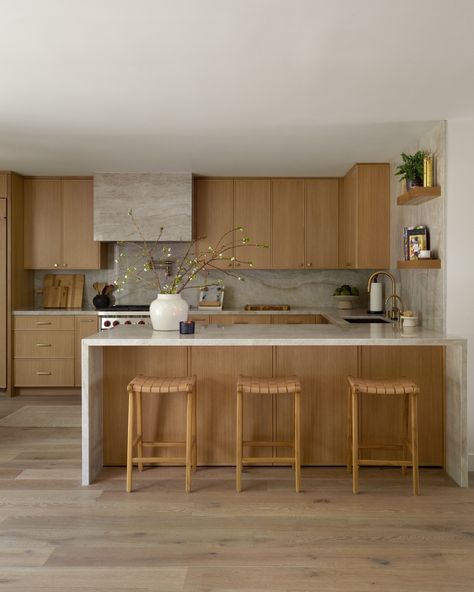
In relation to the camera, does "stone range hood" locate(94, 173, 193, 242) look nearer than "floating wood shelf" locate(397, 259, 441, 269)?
No

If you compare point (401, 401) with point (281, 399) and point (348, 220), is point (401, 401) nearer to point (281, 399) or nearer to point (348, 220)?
point (281, 399)

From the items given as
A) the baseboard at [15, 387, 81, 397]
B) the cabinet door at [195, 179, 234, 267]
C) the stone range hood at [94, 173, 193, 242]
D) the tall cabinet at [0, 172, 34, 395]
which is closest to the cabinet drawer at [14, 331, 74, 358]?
the tall cabinet at [0, 172, 34, 395]

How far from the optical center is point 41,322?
245 inches

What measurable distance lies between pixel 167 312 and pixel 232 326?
1.81ft

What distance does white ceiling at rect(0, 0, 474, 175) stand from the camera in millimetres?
2508

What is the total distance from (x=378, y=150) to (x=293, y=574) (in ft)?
12.2

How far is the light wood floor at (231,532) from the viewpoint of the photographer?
2.47m

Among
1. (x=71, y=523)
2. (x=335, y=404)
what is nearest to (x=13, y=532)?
(x=71, y=523)

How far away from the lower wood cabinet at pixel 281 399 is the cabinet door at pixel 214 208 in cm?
268

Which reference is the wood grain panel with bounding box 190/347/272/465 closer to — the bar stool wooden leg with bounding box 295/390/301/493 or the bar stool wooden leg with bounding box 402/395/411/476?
the bar stool wooden leg with bounding box 295/390/301/493

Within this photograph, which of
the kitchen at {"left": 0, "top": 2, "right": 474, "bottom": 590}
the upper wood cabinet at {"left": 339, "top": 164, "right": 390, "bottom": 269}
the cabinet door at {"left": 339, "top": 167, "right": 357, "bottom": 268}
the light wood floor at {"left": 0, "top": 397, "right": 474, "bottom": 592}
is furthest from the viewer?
the cabinet door at {"left": 339, "top": 167, "right": 357, "bottom": 268}

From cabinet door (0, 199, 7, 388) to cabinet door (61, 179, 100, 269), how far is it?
619mm

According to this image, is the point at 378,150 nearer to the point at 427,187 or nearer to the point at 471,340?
the point at 427,187

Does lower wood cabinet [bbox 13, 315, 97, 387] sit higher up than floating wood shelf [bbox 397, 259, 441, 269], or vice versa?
floating wood shelf [bbox 397, 259, 441, 269]
